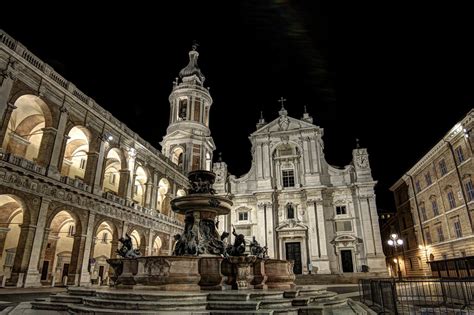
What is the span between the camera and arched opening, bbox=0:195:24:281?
17766 millimetres

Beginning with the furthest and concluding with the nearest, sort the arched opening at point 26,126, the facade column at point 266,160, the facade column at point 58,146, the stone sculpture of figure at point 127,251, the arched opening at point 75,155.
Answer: the facade column at point 266,160 → the arched opening at point 75,155 → the arched opening at point 26,126 → the facade column at point 58,146 → the stone sculpture of figure at point 127,251

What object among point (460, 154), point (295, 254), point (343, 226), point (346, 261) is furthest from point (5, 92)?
point (460, 154)

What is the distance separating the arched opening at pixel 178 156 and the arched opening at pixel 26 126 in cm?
1637

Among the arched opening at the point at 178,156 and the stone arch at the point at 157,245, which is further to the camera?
the arched opening at the point at 178,156

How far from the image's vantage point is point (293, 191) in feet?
106

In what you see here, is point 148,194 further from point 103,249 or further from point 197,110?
point 197,110

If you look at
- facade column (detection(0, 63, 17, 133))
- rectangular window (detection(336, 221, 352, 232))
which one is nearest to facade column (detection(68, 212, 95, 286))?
facade column (detection(0, 63, 17, 133))

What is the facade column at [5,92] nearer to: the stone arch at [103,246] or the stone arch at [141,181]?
the stone arch at [103,246]

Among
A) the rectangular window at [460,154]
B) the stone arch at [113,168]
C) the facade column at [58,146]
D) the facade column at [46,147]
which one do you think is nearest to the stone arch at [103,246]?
the stone arch at [113,168]

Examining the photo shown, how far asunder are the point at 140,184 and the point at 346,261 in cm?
2147

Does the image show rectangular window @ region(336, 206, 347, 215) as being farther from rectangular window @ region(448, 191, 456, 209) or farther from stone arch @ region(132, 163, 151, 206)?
stone arch @ region(132, 163, 151, 206)

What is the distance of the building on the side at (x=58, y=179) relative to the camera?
1498cm

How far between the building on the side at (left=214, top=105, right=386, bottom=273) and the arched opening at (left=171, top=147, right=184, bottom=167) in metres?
4.30

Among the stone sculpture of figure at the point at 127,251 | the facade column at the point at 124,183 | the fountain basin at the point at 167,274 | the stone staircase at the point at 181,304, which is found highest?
the facade column at the point at 124,183
